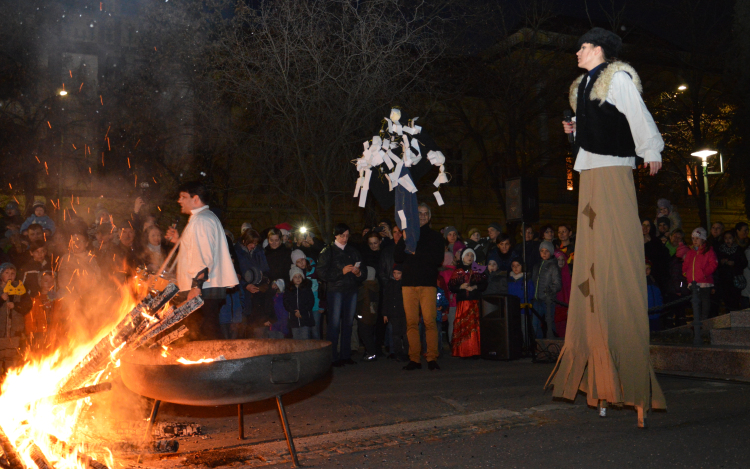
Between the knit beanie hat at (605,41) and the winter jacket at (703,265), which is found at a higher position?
the knit beanie hat at (605,41)

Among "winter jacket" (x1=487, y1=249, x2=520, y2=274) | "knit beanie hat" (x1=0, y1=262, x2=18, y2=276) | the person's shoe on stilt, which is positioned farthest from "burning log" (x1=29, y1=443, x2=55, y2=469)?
"winter jacket" (x1=487, y1=249, x2=520, y2=274)

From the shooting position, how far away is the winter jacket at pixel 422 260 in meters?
8.18

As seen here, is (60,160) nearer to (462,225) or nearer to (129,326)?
(129,326)

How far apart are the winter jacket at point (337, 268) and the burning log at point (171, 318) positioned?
4.99 meters

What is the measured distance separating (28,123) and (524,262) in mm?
13177

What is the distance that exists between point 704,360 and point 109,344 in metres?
5.99

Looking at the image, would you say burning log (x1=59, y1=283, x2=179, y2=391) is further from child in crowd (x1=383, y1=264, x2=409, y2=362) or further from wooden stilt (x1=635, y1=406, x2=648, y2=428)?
child in crowd (x1=383, y1=264, x2=409, y2=362)

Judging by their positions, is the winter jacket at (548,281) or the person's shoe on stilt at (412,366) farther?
the winter jacket at (548,281)

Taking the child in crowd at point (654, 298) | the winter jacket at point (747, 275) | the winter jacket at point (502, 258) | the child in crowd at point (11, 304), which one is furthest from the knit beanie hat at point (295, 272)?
the winter jacket at point (747, 275)

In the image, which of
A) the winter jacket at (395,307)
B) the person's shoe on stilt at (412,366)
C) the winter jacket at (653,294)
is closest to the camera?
the person's shoe on stilt at (412,366)

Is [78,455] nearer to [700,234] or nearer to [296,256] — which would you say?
[296,256]

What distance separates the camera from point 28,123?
16656 mm

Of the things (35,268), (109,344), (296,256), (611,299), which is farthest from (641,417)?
(35,268)

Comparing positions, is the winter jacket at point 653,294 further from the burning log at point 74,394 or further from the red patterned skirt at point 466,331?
the burning log at point 74,394
